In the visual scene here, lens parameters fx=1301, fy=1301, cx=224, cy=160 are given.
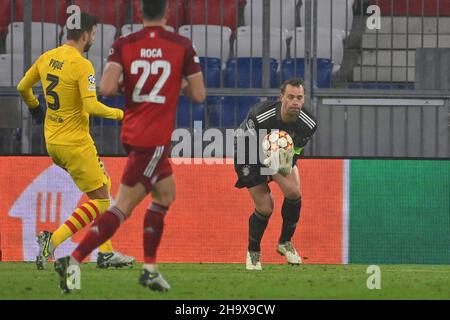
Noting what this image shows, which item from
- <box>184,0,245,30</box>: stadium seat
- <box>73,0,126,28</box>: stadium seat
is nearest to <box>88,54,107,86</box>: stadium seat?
<box>73,0,126,28</box>: stadium seat

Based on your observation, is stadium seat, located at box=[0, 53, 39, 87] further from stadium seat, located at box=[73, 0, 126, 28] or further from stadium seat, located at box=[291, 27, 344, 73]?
stadium seat, located at box=[291, 27, 344, 73]

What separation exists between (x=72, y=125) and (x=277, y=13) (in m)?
3.71

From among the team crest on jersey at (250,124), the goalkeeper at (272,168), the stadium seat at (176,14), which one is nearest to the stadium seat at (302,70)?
the stadium seat at (176,14)

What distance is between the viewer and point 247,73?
14.1 meters

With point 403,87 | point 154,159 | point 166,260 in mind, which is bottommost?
point 166,260

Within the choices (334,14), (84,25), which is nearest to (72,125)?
(84,25)

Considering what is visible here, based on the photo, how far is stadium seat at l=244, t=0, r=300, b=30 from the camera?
14047 millimetres

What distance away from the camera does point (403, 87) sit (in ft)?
46.9

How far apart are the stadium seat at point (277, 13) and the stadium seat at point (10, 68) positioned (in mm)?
2385

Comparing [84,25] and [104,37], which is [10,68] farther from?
[84,25]

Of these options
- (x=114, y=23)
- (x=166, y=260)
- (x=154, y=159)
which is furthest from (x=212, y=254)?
(x=154, y=159)

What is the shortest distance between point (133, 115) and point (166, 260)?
4.97 meters

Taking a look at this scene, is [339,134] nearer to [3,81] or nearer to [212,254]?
[212,254]
